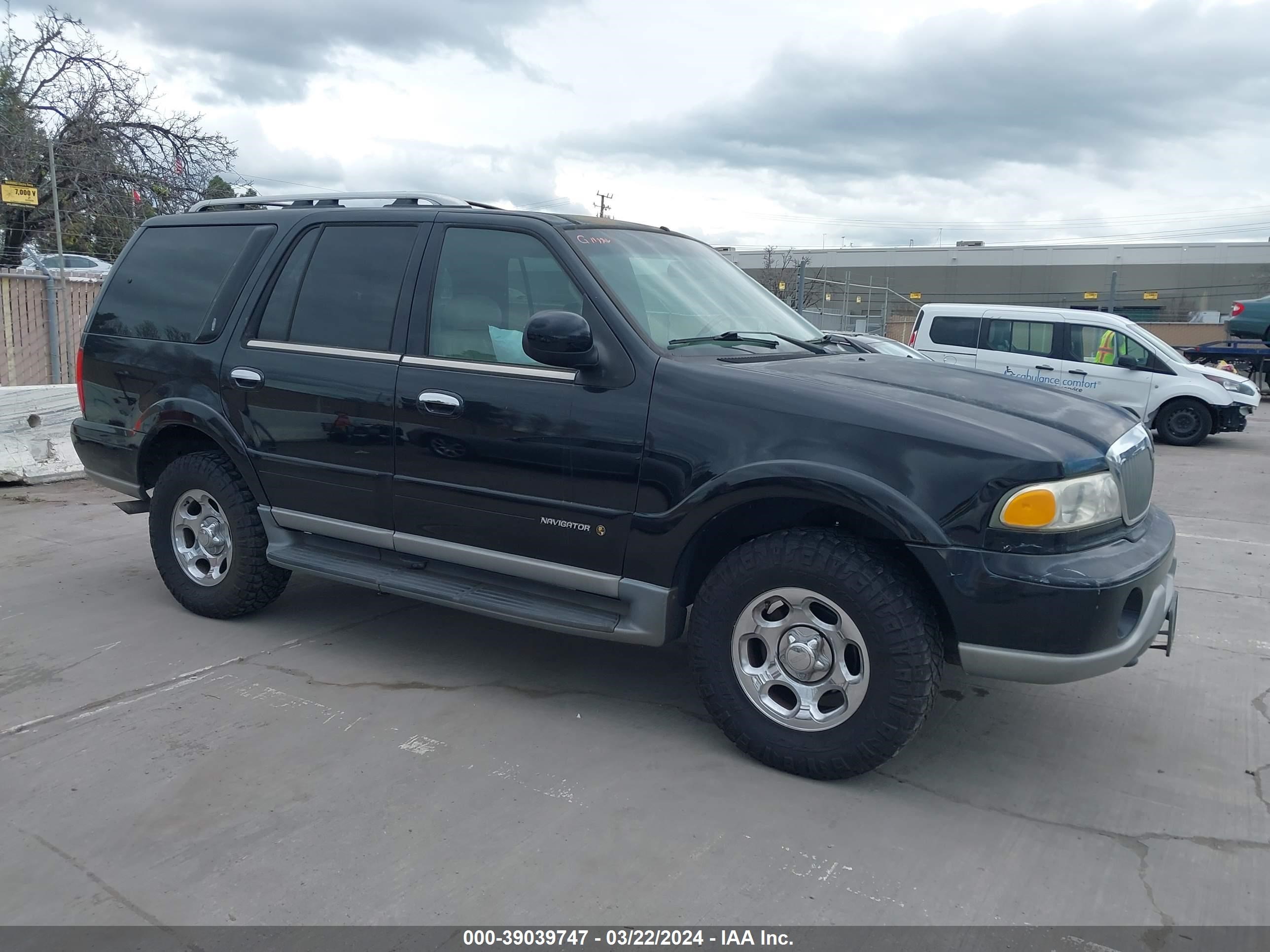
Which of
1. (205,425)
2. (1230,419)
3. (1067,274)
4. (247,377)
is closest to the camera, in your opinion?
(247,377)

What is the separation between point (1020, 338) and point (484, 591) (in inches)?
466

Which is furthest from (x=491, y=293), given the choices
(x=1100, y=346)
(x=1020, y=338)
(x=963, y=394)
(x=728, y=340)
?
(x=1100, y=346)

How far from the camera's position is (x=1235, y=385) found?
45.4ft

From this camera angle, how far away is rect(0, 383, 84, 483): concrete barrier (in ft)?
27.8

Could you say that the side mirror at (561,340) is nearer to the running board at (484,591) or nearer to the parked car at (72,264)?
the running board at (484,591)

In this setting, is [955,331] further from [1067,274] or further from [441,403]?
[1067,274]

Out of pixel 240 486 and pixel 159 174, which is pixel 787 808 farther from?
pixel 159 174

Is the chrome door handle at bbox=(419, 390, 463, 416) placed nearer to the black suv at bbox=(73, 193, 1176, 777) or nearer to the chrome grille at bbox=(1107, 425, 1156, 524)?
the black suv at bbox=(73, 193, 1176, 777)

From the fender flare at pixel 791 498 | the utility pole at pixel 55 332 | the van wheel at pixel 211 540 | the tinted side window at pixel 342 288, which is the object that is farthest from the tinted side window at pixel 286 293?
the utility pole at pixel 55 332

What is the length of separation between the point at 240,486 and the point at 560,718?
6.78 ft

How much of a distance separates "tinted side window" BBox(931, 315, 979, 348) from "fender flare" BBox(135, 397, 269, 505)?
11.7m

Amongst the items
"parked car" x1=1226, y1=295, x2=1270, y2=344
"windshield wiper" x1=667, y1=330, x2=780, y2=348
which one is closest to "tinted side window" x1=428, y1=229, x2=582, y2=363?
"windshield wiper" x1=667, y1=330, x2=780, y2=348
